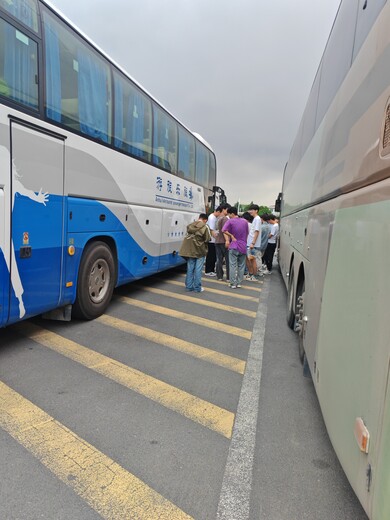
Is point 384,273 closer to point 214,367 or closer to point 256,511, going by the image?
point 256,511

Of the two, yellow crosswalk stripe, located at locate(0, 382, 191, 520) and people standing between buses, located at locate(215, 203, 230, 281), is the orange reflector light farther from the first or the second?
people standing between buses, located at locate(215, 203, 230, 281)

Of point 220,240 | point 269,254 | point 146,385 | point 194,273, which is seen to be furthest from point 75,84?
point 269,254

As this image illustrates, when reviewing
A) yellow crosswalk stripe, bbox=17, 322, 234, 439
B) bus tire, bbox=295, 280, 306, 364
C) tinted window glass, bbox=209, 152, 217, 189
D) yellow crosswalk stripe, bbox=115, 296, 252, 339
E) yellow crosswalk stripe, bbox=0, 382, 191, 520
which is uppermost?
tinted window glass, bbox=209, 152, 217, 189

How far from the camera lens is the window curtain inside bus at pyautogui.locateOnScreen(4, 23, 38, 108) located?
3568mm

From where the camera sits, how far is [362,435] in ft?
5.57

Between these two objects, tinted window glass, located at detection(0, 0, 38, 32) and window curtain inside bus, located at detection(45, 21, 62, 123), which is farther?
window curtain inside bus, located at detection(45, 21, 62, 123)

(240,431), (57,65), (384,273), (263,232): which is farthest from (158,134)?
(384,273)

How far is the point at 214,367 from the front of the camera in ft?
13.4

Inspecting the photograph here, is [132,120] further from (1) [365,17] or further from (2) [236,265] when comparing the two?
(1) [365,17]

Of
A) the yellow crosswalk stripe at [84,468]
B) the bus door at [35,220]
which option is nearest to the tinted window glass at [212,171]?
the bus door at [35,220]

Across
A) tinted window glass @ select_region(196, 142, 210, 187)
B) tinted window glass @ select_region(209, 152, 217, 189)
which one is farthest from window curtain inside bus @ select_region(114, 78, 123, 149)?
tinted window glass @ select_region(209, 152, 217, 189)

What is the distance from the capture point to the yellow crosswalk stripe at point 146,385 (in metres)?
3.05

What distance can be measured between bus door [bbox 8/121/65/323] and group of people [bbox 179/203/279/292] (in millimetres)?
3698

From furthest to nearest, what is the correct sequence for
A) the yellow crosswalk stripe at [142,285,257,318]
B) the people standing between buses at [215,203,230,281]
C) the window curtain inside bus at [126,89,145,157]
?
the people standing between buses at [215,203,230,281]
the yellow crosswalk stripe at [142,285,257,318]
the window curtain inside bus at [126,89,145,157]
